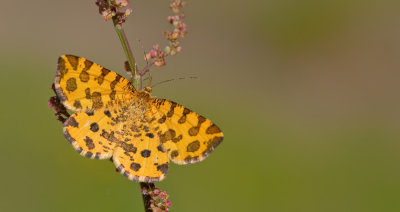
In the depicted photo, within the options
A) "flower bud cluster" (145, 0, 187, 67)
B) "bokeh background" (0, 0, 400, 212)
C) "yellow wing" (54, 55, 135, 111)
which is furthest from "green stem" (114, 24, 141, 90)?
"bokeh background" (0, 0, 400, 212)

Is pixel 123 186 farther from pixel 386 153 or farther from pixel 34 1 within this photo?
pixel 34 1

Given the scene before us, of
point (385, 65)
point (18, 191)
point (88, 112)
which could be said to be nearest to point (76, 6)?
point (18, 191)

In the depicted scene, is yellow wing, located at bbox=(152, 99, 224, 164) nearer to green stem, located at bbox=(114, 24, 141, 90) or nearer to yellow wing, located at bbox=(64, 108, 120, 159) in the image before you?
yellow wing, located at bbox=(64, 108, 120, 159)

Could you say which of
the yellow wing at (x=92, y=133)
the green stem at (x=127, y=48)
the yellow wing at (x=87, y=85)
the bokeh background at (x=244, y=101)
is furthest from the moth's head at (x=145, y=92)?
the bokeh background at (x=244, y=101)

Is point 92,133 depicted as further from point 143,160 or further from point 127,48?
point 127,48

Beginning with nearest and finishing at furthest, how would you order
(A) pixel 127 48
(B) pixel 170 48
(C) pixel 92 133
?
(A) pixel 127 48, (B) pixel 170 48, (C) pixel 92 133

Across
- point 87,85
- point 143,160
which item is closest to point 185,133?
point 143,160
